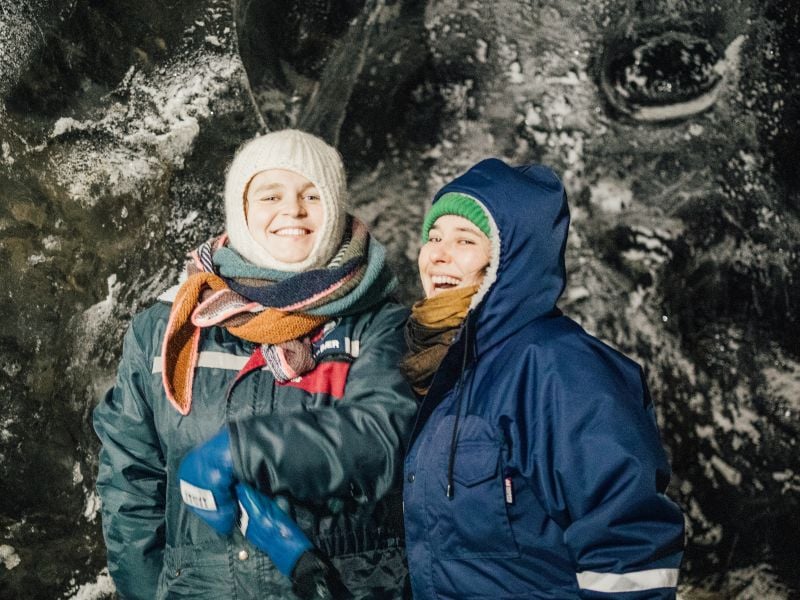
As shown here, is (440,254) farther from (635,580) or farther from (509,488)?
(635,580)

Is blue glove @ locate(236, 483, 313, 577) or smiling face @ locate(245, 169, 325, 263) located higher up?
smiling face @ locate(245, 169, 325, 263)

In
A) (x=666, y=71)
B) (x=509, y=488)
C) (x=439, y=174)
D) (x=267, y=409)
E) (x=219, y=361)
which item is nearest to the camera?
(x=509, y=488)

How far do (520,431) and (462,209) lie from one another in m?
0.55

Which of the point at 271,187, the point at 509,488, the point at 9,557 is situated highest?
the point at 271,187

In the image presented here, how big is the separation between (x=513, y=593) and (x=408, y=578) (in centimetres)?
37

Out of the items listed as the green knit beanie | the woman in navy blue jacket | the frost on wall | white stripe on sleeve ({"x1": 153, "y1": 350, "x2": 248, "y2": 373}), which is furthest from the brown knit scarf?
the frost on wall

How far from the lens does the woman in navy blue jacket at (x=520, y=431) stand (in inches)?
52.1

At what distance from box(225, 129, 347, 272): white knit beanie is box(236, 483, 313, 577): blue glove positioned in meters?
0.58

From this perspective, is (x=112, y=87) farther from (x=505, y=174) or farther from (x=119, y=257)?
(x=505, y=174)

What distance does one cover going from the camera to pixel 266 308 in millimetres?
1771

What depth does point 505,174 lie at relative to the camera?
1681 millimetres

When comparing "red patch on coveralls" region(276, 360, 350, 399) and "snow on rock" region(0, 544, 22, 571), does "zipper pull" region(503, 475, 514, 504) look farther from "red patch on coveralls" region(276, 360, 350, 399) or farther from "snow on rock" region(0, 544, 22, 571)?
"snow on rock" region(0, 544, 22, 571)

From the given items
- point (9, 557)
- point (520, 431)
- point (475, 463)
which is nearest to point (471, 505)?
point (475, 463)

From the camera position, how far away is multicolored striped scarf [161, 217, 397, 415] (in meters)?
1.72
